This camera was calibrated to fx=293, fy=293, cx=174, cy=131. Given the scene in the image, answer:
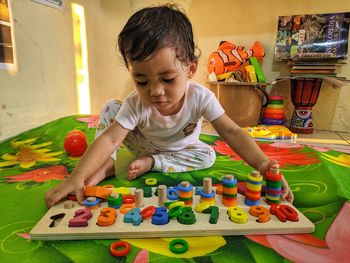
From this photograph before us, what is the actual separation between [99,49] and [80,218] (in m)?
1.51

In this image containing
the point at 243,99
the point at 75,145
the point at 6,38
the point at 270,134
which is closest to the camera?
the point at 75,145

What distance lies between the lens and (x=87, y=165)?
604 mm

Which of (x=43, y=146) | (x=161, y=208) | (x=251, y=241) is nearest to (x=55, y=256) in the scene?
(x=161, y=208)

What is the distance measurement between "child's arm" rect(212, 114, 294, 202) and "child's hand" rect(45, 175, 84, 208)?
1.12ft

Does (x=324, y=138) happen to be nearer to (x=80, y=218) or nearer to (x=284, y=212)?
(x=284, y=212)

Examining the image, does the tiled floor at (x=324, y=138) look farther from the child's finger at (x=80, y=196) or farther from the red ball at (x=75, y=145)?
the child's finger at (x=80, y=196)

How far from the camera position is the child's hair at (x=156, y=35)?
1.86ft

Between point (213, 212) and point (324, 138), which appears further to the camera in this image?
point (324, 138)

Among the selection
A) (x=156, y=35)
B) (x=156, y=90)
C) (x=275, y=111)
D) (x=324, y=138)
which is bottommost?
(x=324, y=138)

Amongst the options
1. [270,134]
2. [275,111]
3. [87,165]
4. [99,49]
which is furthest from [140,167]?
[99,49]

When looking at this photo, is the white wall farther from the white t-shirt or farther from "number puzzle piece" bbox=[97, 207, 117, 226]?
"number puzzle piece" bbox=[97, 207, 117, 226]

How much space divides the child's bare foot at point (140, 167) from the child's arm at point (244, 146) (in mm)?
195

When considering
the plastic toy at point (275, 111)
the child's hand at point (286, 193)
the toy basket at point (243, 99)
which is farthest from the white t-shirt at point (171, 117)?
the plastic toy at point (275, 111)

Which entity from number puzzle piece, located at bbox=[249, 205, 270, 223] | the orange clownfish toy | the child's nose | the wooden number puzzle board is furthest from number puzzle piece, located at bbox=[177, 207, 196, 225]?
the orange clownfish toy
